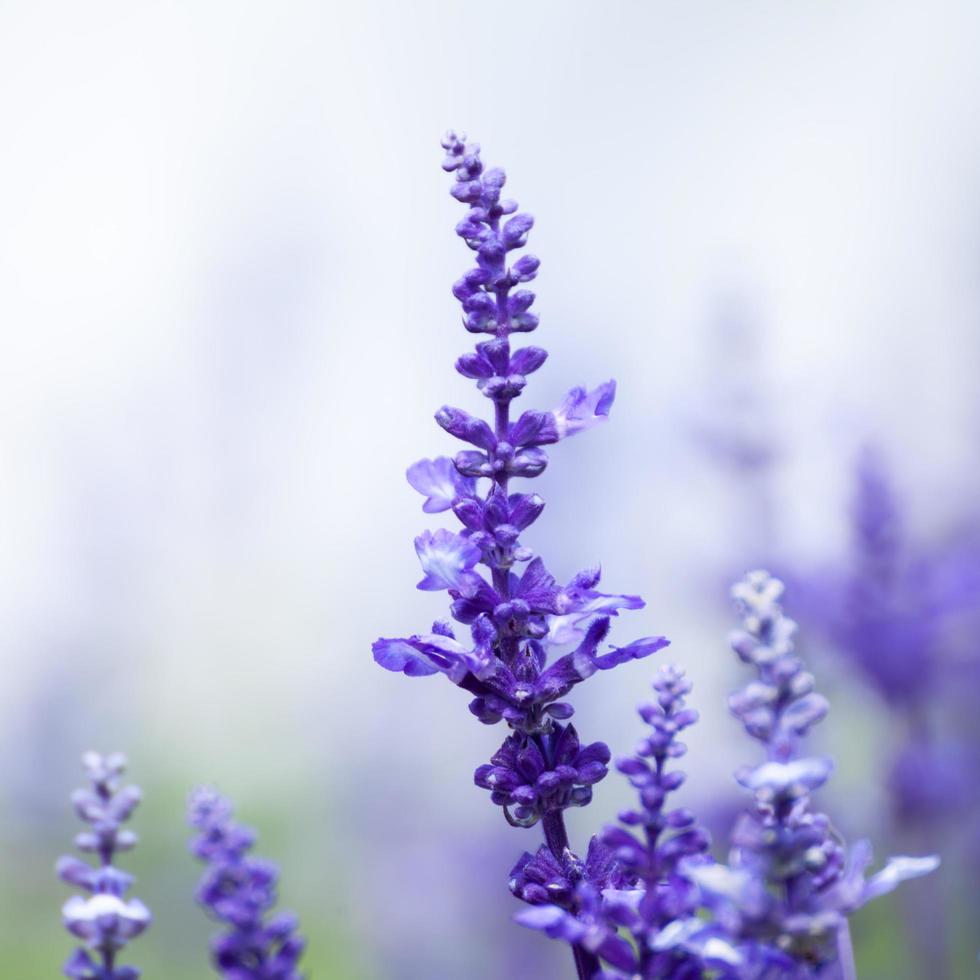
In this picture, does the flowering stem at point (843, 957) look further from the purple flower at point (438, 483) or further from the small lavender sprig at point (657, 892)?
the purple flower at point (438, 483)

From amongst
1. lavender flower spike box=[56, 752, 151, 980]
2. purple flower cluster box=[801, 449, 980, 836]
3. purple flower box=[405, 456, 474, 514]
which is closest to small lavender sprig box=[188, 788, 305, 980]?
lavender flower spike box=[56, 752, 151, 980]

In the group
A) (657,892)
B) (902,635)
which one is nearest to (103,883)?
(657,892)

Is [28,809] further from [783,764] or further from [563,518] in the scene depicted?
[783,764]

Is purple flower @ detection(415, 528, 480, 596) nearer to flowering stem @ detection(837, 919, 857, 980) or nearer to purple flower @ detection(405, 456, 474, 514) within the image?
purple flower @ detection(405, 456, 474, 514)

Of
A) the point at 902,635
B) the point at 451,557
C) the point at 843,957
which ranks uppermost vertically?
the point at 902,635

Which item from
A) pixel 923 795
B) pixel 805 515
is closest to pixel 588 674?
pixel 923 795

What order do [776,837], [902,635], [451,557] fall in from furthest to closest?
[902,635] → [451,557] → [776,837]

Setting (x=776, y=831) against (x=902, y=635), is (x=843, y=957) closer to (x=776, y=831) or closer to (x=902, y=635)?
(x=776, y=831)

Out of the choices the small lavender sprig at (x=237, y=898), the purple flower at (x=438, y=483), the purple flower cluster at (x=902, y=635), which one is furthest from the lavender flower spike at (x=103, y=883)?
the purple flower cluster at (x=902, y=635)
